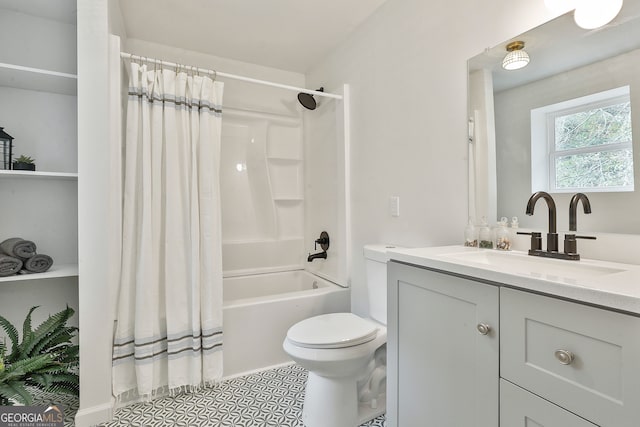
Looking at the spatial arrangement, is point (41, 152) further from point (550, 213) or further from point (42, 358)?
point (550, 213)

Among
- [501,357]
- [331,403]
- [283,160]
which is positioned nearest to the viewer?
[501,357]

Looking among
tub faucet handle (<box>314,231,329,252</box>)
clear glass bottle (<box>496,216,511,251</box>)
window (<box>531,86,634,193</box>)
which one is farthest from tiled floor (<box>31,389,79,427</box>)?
window (<box>531,86,634,193</box>)

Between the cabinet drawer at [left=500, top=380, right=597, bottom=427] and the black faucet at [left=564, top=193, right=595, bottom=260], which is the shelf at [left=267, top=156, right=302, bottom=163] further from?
the cabinet drawer at [left=500, top=380, right=597, bottom=427]

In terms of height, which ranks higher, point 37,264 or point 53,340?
point 37,264

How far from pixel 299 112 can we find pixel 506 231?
219 cm

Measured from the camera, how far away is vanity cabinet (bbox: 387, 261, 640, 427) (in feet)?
2.05

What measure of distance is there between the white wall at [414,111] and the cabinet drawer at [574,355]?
0.73 meters

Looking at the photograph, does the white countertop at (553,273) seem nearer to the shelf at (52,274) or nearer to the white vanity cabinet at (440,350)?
the white vanity cabinet at (440,350)

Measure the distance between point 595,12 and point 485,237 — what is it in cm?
85

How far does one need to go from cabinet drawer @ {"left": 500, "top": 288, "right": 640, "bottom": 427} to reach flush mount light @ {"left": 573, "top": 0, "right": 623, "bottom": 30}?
3.17 ft

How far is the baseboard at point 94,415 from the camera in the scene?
1.49 meters

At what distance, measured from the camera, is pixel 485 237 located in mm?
1322

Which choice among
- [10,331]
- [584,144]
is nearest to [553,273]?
[584,144]

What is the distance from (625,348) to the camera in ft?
1.97
